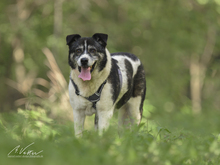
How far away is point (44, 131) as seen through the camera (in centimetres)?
563

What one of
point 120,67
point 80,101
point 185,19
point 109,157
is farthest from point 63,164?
point 185,19

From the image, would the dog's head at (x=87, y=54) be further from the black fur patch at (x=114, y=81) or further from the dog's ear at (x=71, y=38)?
the black fur patch at (x=114, y=81)

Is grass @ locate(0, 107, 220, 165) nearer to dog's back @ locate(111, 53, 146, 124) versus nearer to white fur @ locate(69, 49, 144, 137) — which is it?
white fur @ locate(69, 49, 144, 137)

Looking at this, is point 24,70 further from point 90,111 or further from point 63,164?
point 63,164

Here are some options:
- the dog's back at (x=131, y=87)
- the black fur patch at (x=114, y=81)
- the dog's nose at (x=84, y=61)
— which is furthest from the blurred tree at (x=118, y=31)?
the dog's nose at (x=84, y=61)

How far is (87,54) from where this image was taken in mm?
5383

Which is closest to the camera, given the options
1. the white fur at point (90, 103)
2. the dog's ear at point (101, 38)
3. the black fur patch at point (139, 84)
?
the white fur at point (90, 103)

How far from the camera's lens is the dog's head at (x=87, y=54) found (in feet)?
17.6

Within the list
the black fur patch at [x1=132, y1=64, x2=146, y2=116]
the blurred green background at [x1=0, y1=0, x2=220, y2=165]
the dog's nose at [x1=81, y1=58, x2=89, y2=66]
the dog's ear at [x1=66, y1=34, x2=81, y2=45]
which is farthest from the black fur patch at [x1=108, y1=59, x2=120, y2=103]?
the blurred green background at [x1=0, y1=0, x2=220, y2=165]

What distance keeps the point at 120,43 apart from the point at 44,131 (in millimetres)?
11500

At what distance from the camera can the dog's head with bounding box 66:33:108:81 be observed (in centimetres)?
536

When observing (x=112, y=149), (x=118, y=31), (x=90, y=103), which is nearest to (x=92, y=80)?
(x=90, y=103)

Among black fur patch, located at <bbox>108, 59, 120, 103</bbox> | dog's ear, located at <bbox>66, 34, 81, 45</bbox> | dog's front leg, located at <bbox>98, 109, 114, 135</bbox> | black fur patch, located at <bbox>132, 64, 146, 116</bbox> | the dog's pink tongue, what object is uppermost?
dog's ear, located at <bbox>66, 34, 81, 45</bbox>

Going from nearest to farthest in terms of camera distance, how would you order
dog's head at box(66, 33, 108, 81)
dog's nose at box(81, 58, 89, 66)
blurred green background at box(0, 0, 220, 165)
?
dog's nose at box(81, 58, 89, 66) < dog's head at box(66, 33, 108, 81) < blurred green background at box(0, 0, 220, 165)
